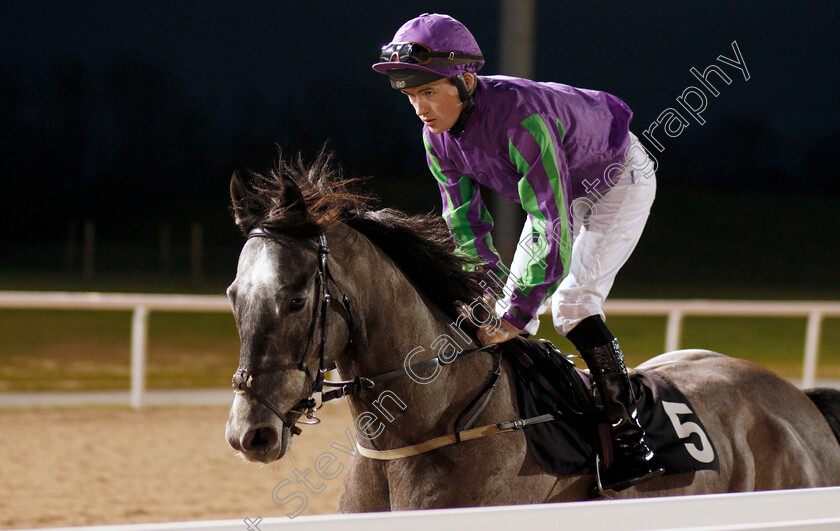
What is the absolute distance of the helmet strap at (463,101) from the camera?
187cm

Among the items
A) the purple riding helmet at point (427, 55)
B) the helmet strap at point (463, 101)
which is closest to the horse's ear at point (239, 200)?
the purple riding helmet at point (427, 55)

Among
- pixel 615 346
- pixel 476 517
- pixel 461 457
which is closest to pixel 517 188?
pixel 615 346

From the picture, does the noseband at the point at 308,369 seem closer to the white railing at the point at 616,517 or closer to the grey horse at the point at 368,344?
the grey horse at the point at 368,344

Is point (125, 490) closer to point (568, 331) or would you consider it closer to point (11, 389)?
point (568, 331)

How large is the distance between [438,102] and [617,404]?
90 cm

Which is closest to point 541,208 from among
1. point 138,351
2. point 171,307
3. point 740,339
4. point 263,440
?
point 263,440

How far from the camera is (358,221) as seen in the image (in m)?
1.86

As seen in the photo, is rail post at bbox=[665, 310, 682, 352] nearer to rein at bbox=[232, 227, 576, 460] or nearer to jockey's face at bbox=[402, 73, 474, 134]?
rein at bbox=[232, 227, 576, 460]

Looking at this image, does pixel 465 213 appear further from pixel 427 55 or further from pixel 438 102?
pixel 427 55

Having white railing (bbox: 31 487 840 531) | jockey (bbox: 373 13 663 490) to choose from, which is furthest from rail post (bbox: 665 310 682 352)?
white railing (bbox: 31 487 840 531)

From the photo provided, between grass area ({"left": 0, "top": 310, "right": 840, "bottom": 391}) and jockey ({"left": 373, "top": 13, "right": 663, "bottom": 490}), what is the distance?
5851 mm

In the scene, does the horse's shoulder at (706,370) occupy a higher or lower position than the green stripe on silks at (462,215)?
lower

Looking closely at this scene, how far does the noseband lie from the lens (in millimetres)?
1486

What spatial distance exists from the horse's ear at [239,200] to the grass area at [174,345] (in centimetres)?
586
